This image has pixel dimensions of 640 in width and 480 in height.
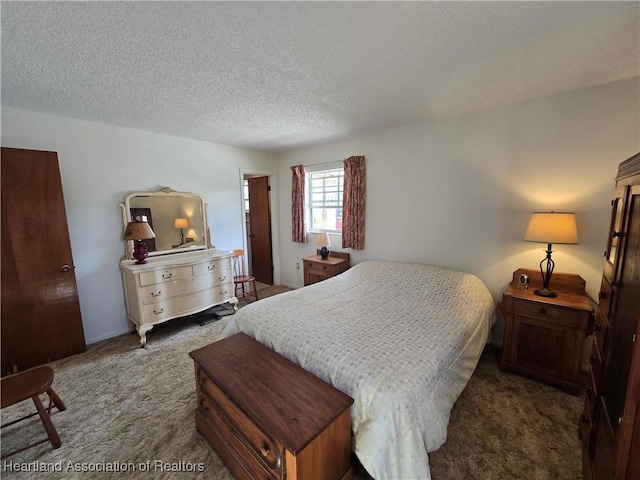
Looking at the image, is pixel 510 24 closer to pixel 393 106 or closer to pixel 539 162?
pixel 393 106

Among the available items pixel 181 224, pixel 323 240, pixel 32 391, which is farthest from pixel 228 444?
pixel 181 224

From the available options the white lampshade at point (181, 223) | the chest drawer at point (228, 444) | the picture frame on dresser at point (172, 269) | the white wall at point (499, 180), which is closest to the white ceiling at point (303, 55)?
the white wall at point (499, 180)

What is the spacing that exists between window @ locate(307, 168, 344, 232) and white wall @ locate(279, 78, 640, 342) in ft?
1.71

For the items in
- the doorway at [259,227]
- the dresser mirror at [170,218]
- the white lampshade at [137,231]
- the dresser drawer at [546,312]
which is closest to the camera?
the dresser drawer at [546,312]

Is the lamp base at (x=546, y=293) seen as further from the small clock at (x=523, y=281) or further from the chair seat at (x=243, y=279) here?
the chair seat at (x=243, y=279)

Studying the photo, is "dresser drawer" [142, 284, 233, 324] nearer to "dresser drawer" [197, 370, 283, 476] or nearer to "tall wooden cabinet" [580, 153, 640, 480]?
"dresser drawer" [197, 370, 283, 476]

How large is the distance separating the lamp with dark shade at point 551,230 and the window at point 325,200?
2.38m

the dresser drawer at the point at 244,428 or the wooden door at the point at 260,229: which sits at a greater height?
the wooden door at the point at 260,229

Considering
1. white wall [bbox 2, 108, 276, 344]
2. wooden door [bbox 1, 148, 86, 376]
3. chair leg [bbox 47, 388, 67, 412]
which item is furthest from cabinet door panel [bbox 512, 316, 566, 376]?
wooden door [bbox 1, 148, 86, 376]

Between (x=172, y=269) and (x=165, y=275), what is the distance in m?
0.10

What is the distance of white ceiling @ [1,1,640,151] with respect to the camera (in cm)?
126

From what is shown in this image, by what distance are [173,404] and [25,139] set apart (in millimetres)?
2808

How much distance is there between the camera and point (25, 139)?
2420 mm

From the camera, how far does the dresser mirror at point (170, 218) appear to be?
3.10 metres
